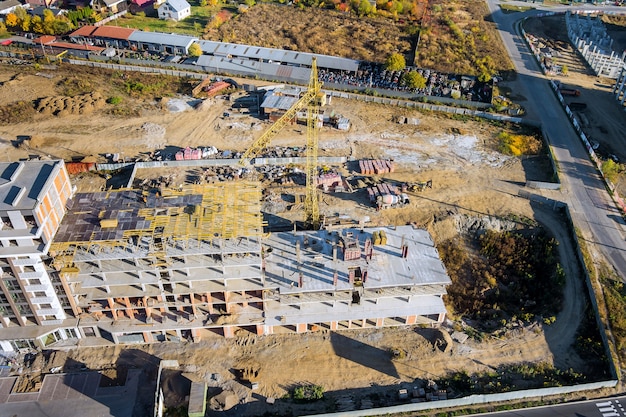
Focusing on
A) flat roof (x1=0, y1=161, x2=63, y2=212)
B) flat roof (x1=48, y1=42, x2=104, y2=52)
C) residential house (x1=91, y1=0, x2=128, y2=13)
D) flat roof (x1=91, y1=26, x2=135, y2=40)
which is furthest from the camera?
residential house (x1=91, y1=0, x2=128, y2=13)

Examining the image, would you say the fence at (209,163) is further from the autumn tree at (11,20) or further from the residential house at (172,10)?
the autumn tree at (11,20)

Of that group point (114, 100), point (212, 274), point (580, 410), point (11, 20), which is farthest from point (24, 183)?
point (11, 20)

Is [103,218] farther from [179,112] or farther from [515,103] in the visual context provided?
[515,103]

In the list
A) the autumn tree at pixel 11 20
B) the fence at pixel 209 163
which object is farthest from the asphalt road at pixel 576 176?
the autumn tree at pixel 11 20

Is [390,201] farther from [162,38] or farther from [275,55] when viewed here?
[162,38]

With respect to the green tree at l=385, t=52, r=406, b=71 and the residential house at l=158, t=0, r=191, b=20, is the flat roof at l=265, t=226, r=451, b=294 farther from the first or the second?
the residential house at l=158, t=0, r=191, b=20

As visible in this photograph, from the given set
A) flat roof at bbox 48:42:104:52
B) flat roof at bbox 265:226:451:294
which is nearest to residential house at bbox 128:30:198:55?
flat roof at bbox 48:42:104:52
